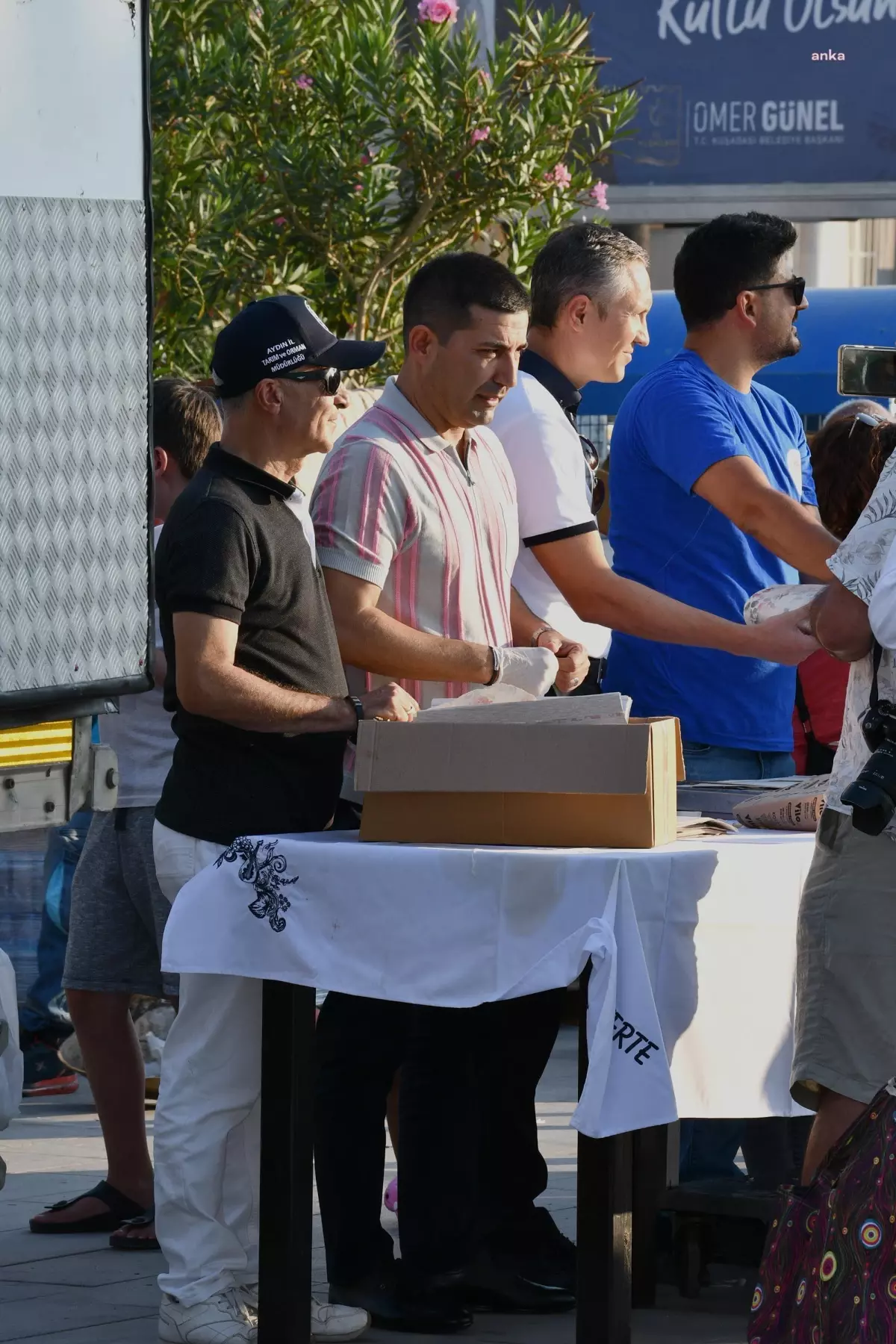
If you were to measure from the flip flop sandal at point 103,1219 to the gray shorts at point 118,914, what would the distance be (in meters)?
0.50

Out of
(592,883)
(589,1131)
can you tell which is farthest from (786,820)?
(589,1131)

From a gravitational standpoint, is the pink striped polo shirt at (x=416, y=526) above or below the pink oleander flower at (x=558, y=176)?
below

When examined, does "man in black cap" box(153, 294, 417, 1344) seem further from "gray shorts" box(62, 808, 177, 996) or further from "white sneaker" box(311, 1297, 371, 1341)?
"gray shorts" box(62, 808, 177, 996)

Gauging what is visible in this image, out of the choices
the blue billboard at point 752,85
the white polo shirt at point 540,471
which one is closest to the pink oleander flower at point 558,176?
the blue billboard at point 752,85

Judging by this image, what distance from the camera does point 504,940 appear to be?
11.3ft

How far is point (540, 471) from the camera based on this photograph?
476 cm

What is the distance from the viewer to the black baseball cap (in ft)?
13.5

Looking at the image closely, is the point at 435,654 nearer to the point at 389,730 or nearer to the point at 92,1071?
the point at 389,730

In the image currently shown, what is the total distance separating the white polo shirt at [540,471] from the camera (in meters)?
4.75

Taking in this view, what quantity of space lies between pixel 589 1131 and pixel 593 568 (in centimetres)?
167

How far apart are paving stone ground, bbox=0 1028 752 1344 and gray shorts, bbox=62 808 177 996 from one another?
608 mm

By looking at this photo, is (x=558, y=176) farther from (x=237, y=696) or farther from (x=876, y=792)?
(x=876, y=792)

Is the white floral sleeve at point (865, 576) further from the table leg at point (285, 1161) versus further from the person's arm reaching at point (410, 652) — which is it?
the table leg at point (285, 1161)

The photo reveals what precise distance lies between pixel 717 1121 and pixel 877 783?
1.95 meters
